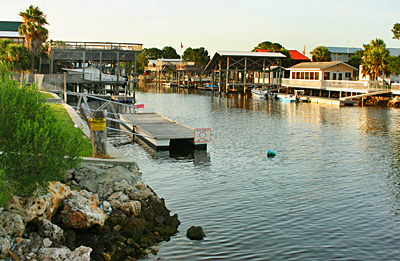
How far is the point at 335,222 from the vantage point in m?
13.9

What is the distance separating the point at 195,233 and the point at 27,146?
5.24 m

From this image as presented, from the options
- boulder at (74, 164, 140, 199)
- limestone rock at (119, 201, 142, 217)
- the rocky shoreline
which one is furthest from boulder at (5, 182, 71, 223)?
limestone rock at (119, 201, 142, 217)

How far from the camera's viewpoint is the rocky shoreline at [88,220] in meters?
9.80

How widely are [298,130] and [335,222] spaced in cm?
2214

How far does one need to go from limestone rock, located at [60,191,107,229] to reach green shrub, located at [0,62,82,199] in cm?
83

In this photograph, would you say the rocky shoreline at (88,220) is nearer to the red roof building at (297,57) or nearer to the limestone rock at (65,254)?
the limestone rock at (65,254)

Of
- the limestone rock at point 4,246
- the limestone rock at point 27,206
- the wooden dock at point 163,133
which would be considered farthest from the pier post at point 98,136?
the wooden dock at point 163,133

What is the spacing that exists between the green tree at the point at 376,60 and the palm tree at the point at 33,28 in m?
A: 52.7

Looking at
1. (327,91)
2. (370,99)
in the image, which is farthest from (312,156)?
(327,91)

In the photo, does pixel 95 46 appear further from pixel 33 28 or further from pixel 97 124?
pixel 97 124

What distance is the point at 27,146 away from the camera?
34.3 feet

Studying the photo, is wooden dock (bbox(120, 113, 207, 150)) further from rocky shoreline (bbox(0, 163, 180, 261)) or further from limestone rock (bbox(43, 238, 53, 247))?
limestone rock (bbox(43, 238, 53, 247))

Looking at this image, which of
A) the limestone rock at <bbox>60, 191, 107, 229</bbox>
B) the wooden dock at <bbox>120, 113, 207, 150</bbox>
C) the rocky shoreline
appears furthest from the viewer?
the wooden dock at <bbox>120, 113, 207, 150</bbox>

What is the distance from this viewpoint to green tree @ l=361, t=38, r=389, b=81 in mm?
65062
